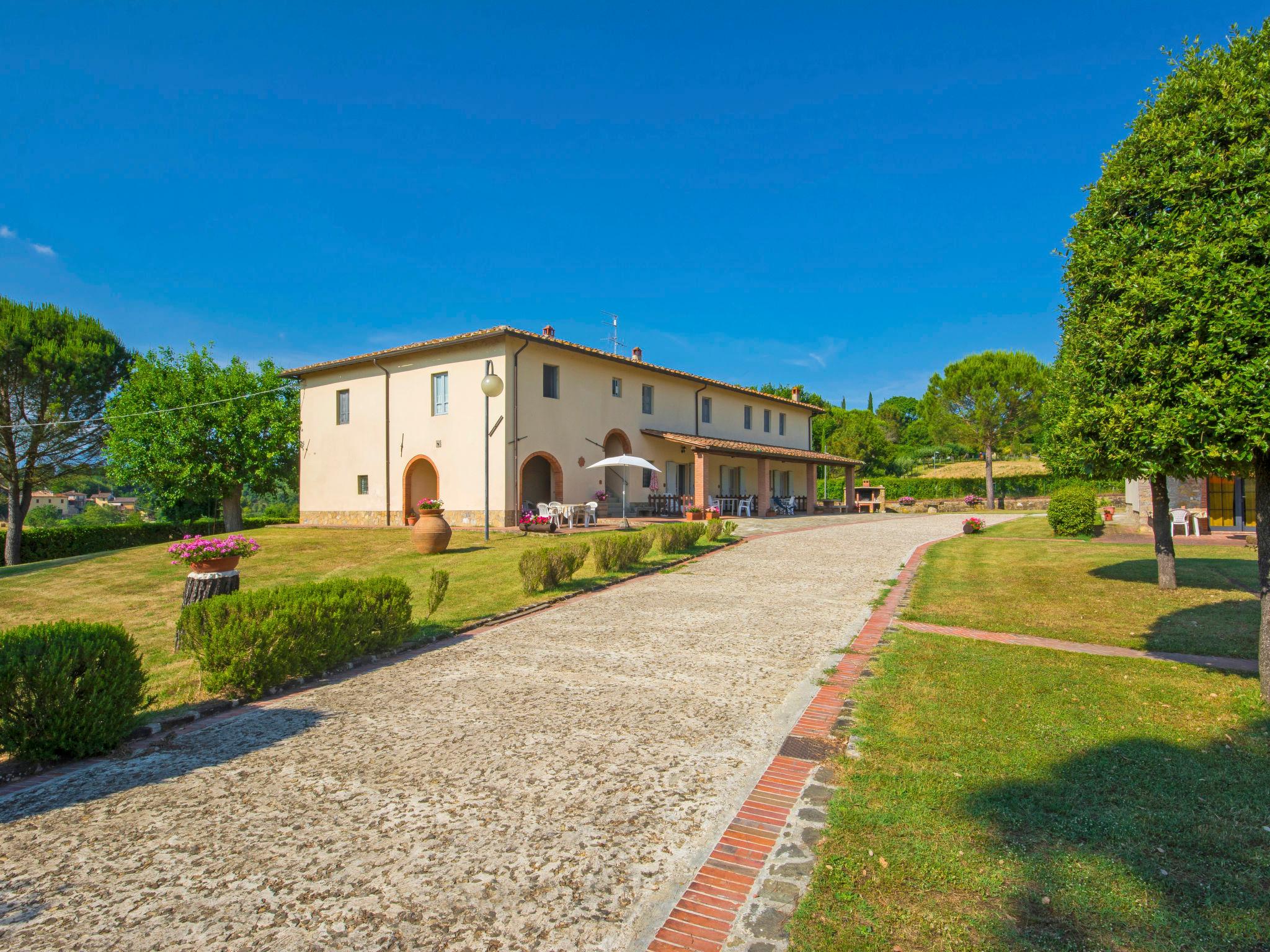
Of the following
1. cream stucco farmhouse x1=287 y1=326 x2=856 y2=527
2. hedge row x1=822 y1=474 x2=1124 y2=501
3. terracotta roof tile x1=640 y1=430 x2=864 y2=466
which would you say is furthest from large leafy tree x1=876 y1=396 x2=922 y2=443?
cream stucco farmhouse x1=287 y1=326 x2=856 y2=527

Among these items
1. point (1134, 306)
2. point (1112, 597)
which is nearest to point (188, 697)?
point (1134, 306)

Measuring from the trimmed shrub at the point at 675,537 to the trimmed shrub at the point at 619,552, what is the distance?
1110 millimetres

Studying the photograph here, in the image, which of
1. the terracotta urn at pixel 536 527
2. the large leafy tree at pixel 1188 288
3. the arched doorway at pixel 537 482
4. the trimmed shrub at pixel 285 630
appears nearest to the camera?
the large leafy tree at pixel 1188 288

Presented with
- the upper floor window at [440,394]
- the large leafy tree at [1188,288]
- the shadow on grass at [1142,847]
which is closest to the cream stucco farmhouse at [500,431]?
the upper floor window at [440,394]

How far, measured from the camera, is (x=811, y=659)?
6.26 m

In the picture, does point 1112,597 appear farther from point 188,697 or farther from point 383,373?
point 383,373

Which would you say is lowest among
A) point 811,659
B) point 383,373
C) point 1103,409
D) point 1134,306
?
point 811,659

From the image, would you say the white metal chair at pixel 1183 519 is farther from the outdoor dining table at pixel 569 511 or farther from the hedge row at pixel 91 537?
the hedge row at pixel 91 537

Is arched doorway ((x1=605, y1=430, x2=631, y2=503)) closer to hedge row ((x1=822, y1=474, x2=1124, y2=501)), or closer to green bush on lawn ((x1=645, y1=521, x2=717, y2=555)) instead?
green bush on lawn ((x1=645, y1=521, x2=717, y2=555))

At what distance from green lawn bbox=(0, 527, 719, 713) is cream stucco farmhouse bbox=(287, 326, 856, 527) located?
3.18 metres

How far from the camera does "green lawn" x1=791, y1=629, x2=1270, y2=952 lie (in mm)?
2346

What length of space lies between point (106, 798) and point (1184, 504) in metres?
23.8

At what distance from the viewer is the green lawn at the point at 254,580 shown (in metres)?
8.10

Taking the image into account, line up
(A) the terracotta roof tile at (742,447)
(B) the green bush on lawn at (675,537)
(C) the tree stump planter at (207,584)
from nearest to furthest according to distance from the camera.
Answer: (C) the tree stump planter at (207,584), (B) the green bush on lawn at (675,537), (A) the terracotta roof tile at (742,447)
